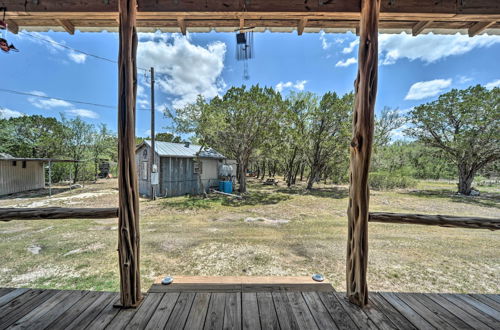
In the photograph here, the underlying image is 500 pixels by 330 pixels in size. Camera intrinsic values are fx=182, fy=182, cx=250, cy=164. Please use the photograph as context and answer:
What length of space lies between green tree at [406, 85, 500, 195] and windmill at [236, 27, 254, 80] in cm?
1599

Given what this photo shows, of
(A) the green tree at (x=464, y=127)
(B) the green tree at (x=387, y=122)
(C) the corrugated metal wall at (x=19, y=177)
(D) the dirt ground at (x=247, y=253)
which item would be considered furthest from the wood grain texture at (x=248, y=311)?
(B) the green tree at (x=387, y=122)

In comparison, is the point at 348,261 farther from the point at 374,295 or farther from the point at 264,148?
the point at 264,148

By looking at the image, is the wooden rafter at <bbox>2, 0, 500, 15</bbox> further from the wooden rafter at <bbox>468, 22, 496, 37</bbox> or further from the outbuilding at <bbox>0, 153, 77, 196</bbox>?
the outbuilding at <bbox>0, 153, 77, 196</bbox>

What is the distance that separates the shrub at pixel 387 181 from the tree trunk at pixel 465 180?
2854 mm

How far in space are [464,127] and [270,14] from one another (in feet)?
56.1

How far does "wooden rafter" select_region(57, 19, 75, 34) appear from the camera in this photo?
2.01m

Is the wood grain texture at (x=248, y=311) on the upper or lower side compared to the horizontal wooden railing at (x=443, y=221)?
lower

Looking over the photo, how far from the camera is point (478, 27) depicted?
1.98 meters

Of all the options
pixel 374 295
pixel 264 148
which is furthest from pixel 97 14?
pixel 264 148

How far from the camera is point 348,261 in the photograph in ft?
5.39

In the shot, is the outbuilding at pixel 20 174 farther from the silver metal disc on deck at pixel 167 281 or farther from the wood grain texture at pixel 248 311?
the silver metal disc on deck at pixel 167 281

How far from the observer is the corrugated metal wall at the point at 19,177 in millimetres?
9602

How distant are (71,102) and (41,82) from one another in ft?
17.8

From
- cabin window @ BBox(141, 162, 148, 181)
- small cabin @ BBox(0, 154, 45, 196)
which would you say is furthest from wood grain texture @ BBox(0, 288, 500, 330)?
small cabin @ BBox(0, 154, 45, 196)
